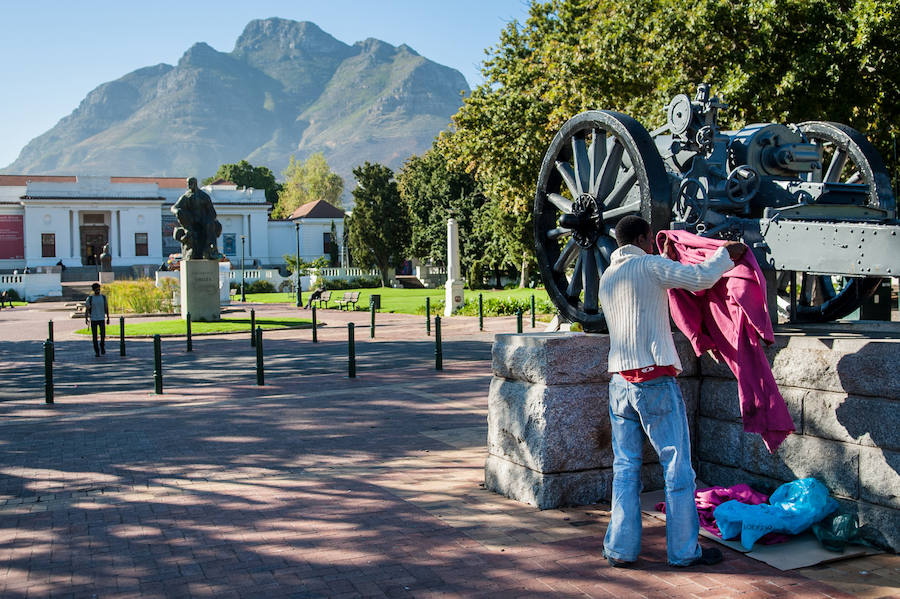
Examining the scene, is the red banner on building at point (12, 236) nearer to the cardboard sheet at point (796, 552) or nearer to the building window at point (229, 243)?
the building window at point (229, 243)

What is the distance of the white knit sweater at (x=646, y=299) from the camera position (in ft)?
13.9

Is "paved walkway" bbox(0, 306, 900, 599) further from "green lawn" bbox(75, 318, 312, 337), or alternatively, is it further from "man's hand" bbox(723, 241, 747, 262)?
"green lawn" bbox(75, 318, 312, 337)

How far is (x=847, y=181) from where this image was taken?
663 centimetres

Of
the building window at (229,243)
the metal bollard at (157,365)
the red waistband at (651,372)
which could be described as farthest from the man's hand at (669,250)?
the building window at (229,243)

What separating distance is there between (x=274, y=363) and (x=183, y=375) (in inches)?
72.1

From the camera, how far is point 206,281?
2506 centimetres

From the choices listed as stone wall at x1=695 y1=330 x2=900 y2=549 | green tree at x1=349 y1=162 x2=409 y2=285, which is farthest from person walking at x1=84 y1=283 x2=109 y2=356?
green tree at x1=349 y1=162 x2=409 y2=285

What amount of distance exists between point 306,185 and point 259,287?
165 feet

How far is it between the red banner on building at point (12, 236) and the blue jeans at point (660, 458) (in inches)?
2847

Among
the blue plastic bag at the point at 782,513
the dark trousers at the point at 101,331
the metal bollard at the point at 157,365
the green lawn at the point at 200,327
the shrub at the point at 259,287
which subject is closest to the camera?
the blue plastic bag at the point at 782,513

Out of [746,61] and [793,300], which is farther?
[746,61]

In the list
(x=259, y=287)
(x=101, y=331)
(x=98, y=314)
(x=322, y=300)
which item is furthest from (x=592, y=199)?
(x=259, y=287)

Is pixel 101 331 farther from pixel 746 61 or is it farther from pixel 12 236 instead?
pixel 12 236

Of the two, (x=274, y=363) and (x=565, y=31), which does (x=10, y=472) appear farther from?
(x=565, y=31)
